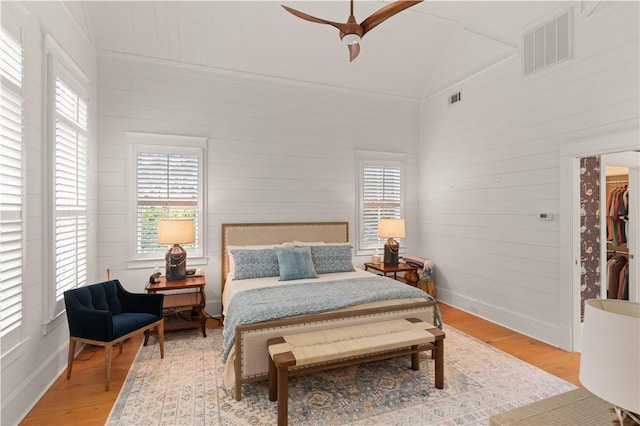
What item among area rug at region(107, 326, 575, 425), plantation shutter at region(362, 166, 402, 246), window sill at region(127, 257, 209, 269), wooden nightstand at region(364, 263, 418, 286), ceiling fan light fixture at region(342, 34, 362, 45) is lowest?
area rug at region(107, 326, 575, 425)

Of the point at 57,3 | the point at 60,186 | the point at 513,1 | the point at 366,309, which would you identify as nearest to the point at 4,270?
the point at 60,186

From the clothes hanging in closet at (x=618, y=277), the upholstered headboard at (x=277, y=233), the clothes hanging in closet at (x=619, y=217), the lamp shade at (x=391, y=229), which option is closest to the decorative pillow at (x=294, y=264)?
the upholstered headboard at (x=277, y=233)

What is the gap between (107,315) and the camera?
2.81m

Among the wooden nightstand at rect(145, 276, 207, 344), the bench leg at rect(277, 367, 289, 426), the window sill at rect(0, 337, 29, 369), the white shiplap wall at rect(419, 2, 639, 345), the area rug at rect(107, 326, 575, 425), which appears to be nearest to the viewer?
the window sill at rect(0, 337, 29, 369)

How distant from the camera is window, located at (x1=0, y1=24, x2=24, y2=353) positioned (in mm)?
2125

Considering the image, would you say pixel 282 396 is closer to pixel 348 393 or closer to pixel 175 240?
pixel 348 393

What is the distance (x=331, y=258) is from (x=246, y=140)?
2090mm

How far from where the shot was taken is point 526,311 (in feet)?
13.0

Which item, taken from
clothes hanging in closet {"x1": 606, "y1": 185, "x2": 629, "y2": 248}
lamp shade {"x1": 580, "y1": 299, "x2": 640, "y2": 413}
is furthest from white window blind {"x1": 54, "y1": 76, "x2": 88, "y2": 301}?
clothes hanging in closet {"x1": 606, "y1": 185, "x2": 629, "y2": 248}

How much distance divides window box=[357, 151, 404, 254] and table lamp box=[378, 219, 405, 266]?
41 centimetres

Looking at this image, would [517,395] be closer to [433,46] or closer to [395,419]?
[395,419]

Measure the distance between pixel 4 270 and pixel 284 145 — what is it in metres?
3.49

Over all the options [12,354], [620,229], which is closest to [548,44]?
[620,229]

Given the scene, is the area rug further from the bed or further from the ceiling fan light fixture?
the ceiling fan light fixture
